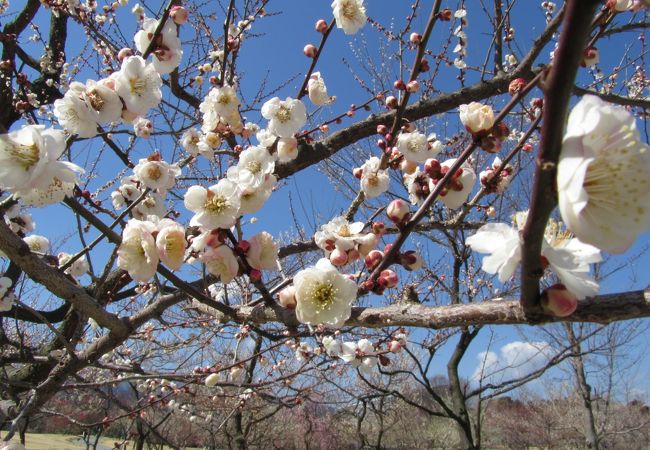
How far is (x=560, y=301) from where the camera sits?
572 mm

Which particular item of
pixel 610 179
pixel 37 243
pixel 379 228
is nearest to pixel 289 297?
pixel 379 228

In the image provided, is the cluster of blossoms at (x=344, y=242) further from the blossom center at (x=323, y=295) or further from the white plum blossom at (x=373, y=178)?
the white plum blossom at (x=373, y=178)

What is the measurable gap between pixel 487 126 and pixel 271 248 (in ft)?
2.11

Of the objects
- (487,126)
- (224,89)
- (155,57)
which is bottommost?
(487,126)

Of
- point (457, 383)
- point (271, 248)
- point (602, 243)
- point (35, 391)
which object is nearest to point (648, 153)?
point (602, 243)

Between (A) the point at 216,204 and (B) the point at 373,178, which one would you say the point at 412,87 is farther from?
(A) the point at 216,204

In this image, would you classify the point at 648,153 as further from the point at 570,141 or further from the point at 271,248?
the point at 271,248

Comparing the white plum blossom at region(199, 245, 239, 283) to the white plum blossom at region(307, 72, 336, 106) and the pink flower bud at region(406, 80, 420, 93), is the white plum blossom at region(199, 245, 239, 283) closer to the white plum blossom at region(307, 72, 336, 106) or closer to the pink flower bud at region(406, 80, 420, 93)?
the pink flower bud at region(406, 80, 420, 93)

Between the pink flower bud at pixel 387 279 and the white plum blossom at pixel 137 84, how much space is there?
96 centimetres

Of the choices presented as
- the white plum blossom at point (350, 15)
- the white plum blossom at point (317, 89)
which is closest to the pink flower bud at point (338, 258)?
the white plum blossom at point (317, 89)

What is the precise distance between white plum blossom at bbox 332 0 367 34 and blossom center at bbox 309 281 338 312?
1.39 meters

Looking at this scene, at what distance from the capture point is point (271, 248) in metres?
1.17

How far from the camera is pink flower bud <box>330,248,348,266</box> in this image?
1081 mm

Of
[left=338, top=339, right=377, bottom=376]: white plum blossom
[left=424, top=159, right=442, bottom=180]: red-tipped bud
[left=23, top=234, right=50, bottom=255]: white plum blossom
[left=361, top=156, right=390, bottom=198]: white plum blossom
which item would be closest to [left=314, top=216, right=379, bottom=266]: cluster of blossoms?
[left=424, top=159, right=442, bottom=180]: red-tipped bud
